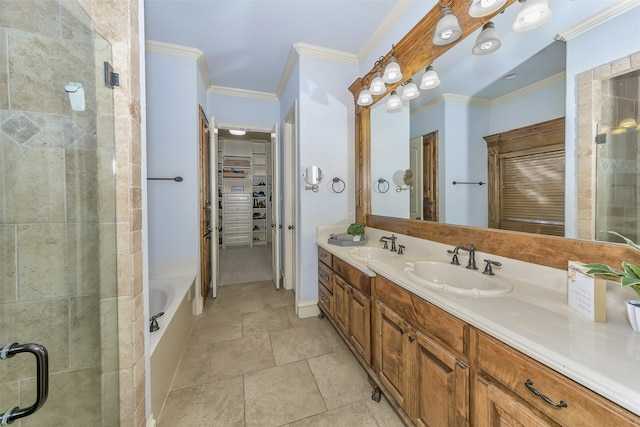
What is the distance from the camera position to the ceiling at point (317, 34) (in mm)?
1104

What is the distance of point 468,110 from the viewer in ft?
4.76

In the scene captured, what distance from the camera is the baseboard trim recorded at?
252 centimetres

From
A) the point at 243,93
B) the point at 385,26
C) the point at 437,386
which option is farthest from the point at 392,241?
the point at 243,93

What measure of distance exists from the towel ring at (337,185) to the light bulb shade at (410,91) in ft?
3.37

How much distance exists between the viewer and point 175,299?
1934 millimetres

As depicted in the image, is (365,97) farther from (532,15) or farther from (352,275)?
(352,275)

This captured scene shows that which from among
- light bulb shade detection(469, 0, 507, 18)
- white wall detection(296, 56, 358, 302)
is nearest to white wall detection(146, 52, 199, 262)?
white wall detection(296, 56, 358, 302)

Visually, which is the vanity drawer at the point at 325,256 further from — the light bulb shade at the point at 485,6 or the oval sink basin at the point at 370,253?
the light bulb shade at the point at 485,6

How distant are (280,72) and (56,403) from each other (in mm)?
3323

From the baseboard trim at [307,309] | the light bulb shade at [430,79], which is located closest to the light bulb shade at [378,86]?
the light bulb shade at [430,79]

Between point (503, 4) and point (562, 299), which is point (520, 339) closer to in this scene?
point (562, 299)

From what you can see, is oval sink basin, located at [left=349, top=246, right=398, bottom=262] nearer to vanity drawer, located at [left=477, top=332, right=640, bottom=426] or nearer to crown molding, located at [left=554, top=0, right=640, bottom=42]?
vanity drawer, located at [left=477, top=332, right=640, bottom=426]

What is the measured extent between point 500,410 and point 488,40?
5.38ft

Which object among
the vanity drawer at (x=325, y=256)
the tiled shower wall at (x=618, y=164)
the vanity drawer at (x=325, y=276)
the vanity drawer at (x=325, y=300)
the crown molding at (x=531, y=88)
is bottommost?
the vanity drawer at (x=325, y=300)
